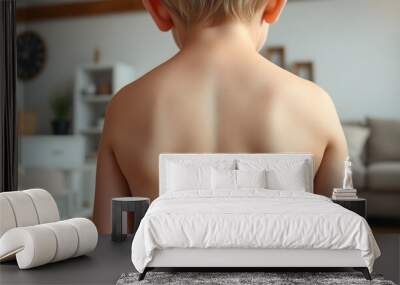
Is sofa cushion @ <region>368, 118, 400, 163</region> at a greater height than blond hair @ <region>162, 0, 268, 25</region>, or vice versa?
blond hair @ <region>162, 0, 268, 25</region>

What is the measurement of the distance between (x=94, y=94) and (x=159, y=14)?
3.22ft

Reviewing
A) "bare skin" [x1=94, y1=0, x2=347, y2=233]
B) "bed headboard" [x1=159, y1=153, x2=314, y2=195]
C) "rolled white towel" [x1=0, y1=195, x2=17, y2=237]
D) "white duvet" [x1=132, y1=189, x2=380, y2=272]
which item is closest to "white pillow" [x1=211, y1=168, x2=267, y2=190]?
"bed headboard" [x1=159, y1=153, x2=314, y2=195]

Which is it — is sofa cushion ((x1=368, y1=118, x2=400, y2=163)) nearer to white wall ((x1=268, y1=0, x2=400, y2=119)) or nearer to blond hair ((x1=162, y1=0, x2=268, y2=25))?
white wall ((x1=268, y1=0, x2=400, y2=119))

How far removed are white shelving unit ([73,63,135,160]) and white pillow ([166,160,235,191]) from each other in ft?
2.96

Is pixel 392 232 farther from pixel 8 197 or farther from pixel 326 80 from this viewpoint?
pixel 8 197

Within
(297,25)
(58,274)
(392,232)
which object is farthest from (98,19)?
(392,232)

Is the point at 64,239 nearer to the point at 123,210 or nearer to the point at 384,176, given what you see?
the point at 123,210

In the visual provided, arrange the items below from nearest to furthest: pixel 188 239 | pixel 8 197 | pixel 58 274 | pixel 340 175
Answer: pixel 188 239
pixel 58 274
pixel 8 197
pixel 340 175

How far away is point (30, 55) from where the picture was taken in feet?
18.9

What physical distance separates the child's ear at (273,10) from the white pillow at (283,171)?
4.30 ft

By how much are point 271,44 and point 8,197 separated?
2.69 metres

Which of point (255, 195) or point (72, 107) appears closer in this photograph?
point (255, 195)

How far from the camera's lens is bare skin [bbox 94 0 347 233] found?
5207mm

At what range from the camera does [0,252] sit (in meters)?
4.00
